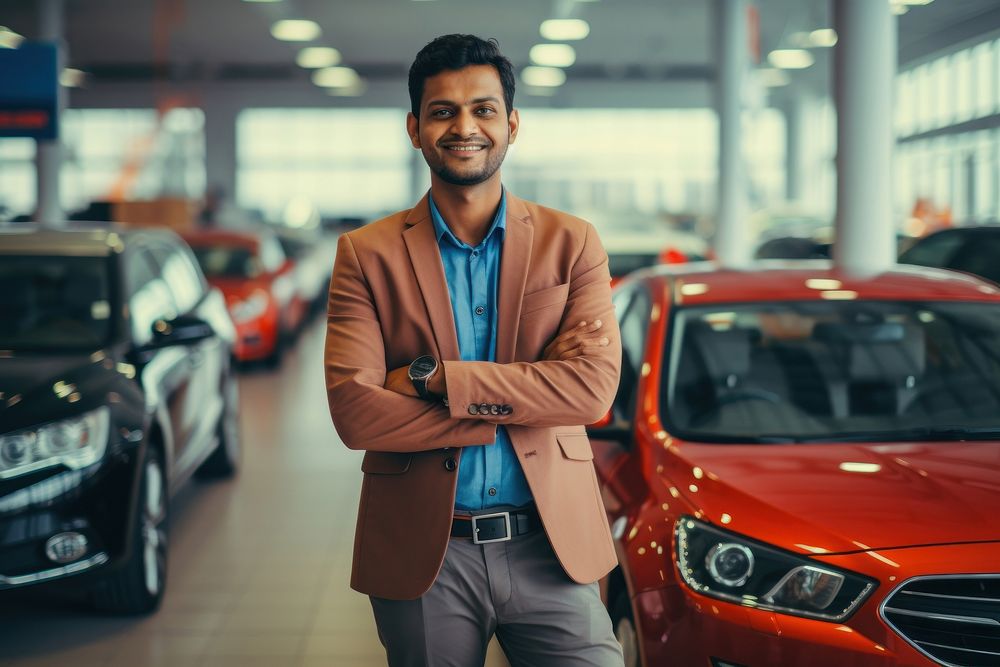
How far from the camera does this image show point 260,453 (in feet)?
26.0

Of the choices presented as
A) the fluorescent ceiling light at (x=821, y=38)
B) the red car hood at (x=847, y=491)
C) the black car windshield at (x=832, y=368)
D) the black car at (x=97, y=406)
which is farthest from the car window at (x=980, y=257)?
the fluorescent ceiling light at (x=821, y=38)

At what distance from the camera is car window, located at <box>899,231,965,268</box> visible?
808cm

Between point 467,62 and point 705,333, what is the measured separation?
2.09m

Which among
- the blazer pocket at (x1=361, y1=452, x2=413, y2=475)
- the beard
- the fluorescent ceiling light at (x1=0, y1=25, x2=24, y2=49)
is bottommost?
the blazer pocket at (x1=361, y1=452, x2=413, y2=475)

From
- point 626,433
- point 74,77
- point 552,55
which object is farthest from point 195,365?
point 74,77

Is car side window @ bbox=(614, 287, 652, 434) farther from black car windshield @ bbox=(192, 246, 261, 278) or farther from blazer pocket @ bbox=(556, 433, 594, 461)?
black car windshield @ bbox=(192, 246, 261, 278)

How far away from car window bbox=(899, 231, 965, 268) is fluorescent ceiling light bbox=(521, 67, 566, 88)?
75.3 ft

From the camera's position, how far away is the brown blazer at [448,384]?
2.05 meters

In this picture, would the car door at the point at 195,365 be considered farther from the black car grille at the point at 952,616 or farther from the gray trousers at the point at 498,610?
the black car grille at the point at 952,616

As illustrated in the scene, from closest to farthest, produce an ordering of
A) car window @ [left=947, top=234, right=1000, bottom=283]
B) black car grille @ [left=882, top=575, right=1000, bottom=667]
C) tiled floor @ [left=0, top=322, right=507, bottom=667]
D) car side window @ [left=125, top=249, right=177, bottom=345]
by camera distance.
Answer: black car grille @ [left=882, top=575, right=1000, bottom=667] → tiled floor @ [left=0, top=322, right=507, bottom=667] → car side window @ [left=125, top=249, right=177, bottom=345] → car window @ [left=947, top=234, right=1000, bottom=283]

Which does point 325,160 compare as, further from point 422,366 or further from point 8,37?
point 422,366

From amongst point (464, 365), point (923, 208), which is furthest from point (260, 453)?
point (923, 208)

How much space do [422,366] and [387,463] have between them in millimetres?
200

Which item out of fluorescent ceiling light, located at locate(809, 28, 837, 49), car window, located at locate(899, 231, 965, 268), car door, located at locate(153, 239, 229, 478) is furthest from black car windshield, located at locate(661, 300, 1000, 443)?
fluorescent ceiling light, located at locate(809, 28, 837, 49)
